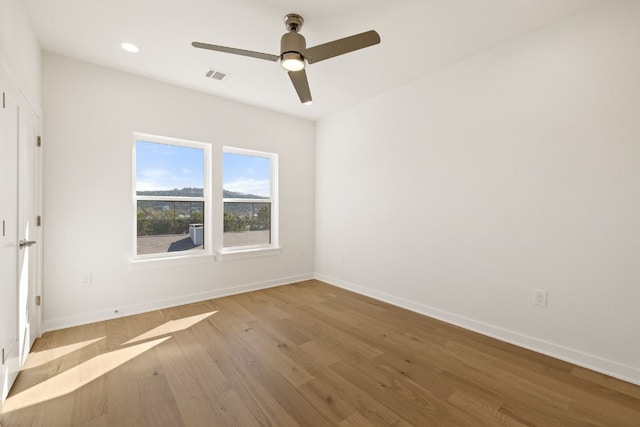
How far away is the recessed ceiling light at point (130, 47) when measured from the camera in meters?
2.69

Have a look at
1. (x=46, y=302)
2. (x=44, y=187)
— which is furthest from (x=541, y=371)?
(x=44, y=187)

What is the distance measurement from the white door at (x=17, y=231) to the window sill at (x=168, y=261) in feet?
2.71

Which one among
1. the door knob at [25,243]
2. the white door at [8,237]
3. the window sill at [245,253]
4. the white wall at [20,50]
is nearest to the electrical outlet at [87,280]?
the door knob at [25,243]

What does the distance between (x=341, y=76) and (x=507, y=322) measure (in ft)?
10.1

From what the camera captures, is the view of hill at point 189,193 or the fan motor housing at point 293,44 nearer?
the fan motor housing at point 293,44

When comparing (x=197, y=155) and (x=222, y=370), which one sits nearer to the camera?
(x=222, y=370)

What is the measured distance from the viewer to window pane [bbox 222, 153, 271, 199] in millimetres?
4172

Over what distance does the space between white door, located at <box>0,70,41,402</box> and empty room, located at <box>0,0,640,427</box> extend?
3cm

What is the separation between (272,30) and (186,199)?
92.9 inches

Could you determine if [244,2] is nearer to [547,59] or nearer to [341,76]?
[341,76]

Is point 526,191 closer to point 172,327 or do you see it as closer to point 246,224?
point 246,224

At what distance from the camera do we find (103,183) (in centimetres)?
310

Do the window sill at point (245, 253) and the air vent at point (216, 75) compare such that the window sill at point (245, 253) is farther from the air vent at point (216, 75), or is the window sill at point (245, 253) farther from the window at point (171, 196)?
the air vent at point (216, 75)

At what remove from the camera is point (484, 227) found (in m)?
2.86
